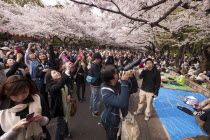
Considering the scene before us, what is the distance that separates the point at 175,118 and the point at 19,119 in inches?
170

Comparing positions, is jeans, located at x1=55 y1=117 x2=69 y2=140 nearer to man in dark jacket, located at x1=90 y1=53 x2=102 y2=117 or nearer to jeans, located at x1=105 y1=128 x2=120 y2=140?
jeans, located at x1=105 y1=128 x2=120 y2=140

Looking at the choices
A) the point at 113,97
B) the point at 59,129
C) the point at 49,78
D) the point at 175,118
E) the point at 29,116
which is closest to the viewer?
the point at 29,116

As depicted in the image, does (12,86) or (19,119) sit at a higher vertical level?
(12,86)

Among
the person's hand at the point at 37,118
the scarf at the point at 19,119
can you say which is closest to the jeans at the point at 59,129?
the scarf at the point at 19,119

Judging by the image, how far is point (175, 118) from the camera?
387 centimetres

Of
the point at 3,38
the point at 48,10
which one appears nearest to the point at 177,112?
the point at 48,10

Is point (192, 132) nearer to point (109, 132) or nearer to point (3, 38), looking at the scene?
point (109, 132)

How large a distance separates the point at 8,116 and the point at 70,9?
15478 mm

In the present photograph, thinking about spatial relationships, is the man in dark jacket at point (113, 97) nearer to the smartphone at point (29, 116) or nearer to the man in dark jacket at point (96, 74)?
the smartphone at point (29, 116)

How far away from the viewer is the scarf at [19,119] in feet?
4.04

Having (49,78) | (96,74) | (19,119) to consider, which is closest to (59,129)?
(49,78)

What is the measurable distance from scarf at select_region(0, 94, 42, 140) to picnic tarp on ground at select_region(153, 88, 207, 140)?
3.18 meters

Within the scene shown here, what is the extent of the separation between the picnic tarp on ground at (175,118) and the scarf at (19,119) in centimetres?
318

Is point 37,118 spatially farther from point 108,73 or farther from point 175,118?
point 175,118
